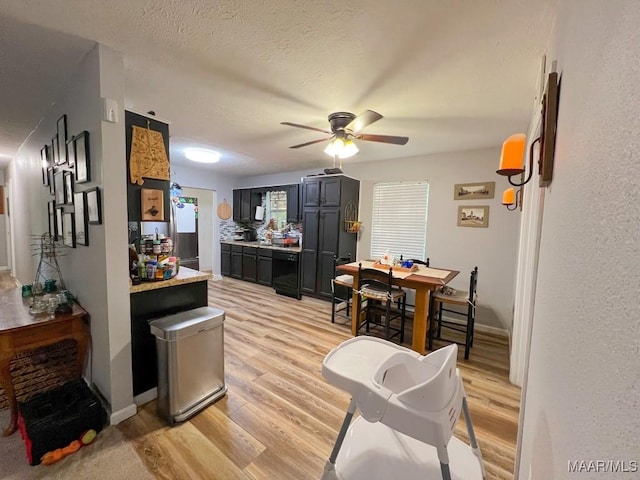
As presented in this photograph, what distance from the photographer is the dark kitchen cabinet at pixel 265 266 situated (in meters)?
5.33

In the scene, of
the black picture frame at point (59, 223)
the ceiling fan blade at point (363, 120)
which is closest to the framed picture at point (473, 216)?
the ceiling fan blade at point (363, 120)

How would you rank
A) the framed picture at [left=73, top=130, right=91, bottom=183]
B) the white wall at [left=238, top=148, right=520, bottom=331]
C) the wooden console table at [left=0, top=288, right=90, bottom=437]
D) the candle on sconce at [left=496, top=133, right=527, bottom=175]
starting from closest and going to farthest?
1. the candle on sconce at [left=496, top=133, right=527, bottom=175]
2. the wooden console table at [left=0, top=288, right=90, bottom=437]
3. the framed picture at [left=73, top=130, right=91, bottom=183]
4. the white wall at [left=238, top=148, right=520, bottom=331]

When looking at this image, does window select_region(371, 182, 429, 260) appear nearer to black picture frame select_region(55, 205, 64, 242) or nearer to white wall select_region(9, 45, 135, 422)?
white wall select_region(9, 45, 135, 422)

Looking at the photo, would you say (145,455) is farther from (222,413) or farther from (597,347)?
(597,347)

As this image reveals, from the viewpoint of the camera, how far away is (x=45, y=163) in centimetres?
286

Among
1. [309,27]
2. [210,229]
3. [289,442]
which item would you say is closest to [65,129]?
[309,27]

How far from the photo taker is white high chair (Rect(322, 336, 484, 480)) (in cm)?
93

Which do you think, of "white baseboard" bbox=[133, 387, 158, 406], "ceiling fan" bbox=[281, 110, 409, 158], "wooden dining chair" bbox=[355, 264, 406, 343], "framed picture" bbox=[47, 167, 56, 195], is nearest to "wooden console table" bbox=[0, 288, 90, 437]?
"white baseboard" bbox=[133, 387, 158, 406]

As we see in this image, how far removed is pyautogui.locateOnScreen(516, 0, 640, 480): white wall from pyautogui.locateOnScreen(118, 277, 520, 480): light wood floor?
1262 millimetres

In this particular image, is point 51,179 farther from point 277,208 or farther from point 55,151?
point 277,208

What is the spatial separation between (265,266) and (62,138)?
3.62 m

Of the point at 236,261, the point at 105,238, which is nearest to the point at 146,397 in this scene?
the point at 105,238

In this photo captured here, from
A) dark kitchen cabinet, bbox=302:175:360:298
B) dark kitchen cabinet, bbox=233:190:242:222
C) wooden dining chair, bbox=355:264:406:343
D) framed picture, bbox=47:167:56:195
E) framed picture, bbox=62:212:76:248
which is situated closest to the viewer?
framed picture, bbox=62:212:76:248

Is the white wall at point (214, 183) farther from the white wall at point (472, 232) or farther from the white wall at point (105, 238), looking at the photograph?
the white wall at point (472, 232)
